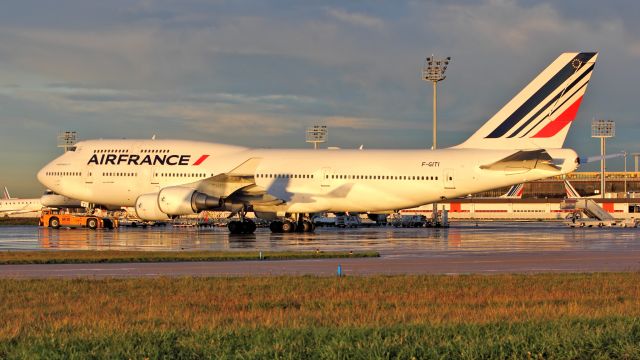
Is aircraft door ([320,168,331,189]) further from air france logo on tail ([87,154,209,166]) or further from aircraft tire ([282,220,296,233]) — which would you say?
air france logo on tail ([87,154,209,166])

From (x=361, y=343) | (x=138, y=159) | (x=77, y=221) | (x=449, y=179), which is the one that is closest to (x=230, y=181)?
(x=138, y=159)

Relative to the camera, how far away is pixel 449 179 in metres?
48.6

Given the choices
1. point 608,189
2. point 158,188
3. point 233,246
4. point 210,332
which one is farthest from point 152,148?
point 608,189

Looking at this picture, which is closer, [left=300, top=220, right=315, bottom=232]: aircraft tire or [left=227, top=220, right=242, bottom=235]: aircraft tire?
[left=227, top=220, right=242, bottom=235]: aircraft tire

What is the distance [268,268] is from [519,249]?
44.2 ft

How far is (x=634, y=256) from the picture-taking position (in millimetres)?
29688

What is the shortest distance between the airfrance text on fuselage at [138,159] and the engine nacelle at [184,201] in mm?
4712

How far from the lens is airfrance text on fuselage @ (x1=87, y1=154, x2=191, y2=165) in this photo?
52438 mm

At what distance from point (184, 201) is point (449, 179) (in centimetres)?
1494

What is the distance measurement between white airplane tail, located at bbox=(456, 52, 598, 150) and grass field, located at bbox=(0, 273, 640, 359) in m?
27.9

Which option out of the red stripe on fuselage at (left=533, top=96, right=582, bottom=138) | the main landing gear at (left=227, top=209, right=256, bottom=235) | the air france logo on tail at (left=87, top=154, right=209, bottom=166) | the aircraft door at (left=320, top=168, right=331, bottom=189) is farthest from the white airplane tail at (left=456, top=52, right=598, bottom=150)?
the air france logo on tail at (left=87, top=154, right=209, bottom=166)

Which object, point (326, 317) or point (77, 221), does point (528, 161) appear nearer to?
point (77, 221)

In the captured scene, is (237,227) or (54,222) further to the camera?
(54,222)

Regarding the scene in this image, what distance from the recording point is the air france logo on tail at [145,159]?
52.4 meters
